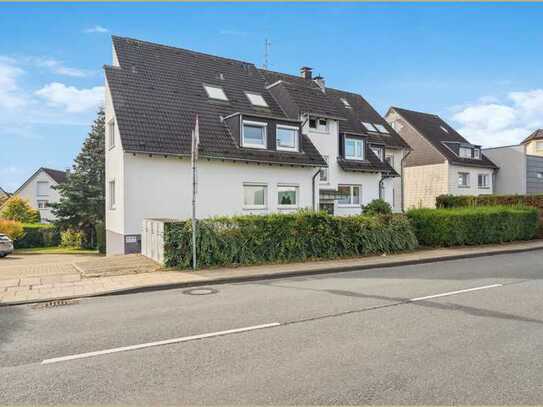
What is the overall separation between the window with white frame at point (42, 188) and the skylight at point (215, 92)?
43.5 m

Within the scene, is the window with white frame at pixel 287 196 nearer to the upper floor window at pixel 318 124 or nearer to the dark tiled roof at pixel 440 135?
the upper floor window at pixel 318 124

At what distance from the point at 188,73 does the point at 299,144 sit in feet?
21.4

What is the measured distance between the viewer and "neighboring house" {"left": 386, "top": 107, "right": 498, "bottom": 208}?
113 feet

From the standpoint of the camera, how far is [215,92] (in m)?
21.0

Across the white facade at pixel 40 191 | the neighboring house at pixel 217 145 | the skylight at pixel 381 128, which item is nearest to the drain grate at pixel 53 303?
the neighboring house at pixel 217 145

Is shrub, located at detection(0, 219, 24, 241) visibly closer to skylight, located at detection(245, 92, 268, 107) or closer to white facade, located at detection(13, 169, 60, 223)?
skylight, located at detection(245, 92, 268, 107)

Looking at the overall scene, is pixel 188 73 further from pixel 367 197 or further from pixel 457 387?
pixel 457 387

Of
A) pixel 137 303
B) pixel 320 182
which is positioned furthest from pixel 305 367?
pixel 320 182

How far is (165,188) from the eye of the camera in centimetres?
1709

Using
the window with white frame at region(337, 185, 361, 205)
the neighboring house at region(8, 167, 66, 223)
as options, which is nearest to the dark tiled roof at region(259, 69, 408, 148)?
the window with white frame at region(337, 185, 361, 205)

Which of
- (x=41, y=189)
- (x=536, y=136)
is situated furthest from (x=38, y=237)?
(x=536, y=136)

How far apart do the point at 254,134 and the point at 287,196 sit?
10.7 ft

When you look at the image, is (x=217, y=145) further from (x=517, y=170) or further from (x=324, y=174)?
(x=517, y=170)

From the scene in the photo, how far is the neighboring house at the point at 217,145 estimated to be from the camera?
16812 mm
